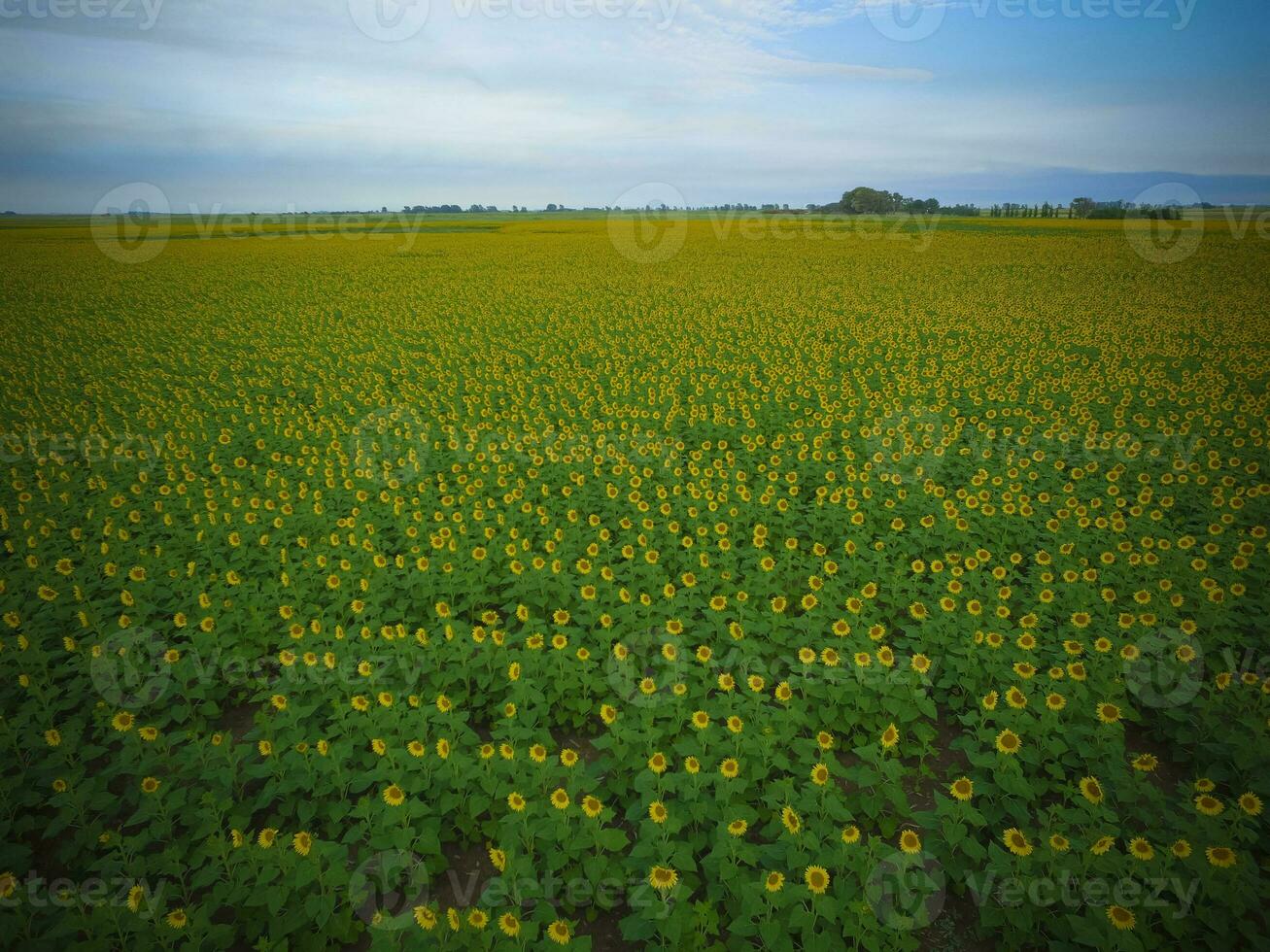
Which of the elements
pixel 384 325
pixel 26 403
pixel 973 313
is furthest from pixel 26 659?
pixel 973 313

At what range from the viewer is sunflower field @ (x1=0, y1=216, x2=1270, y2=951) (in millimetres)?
3619

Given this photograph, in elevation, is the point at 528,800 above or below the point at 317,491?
below

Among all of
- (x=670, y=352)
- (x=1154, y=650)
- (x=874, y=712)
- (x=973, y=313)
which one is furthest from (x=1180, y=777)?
(x=973, y=313)

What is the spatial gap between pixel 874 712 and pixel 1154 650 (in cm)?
273

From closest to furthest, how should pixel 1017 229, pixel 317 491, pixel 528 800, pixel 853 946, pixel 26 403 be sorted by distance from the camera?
1. pixel 853 946
2. pixel 528 800
3. pixel 317 491
4. pixel 26 403
5. pixel 1017 229

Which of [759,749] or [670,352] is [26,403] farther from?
[759,749]

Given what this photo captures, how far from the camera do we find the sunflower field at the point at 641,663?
11.9 ft

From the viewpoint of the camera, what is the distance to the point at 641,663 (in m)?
5.60

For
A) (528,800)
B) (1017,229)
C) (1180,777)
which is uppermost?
(1017,229)

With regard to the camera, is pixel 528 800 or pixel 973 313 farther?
pixel 973 313

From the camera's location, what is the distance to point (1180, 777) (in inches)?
189

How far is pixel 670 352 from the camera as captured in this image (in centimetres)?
1603

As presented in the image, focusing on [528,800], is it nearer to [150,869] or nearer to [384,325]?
[150,869]

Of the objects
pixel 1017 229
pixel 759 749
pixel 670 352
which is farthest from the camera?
pixel 1017 229
